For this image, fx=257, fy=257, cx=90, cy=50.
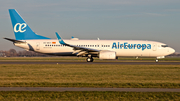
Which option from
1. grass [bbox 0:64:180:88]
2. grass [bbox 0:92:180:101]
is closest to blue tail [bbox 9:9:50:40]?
grass [bbox 0:64:180:88]

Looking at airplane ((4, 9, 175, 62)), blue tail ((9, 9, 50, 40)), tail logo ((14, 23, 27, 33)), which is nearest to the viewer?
airplane ((4, 9, 175, 62))

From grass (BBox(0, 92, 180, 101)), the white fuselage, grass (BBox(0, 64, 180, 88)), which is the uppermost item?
the white fuselage

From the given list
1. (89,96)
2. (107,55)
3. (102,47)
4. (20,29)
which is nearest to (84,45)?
(102,47)

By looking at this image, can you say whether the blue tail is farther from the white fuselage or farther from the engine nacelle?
the engine nacelle

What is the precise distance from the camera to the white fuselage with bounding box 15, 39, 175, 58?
142 feet

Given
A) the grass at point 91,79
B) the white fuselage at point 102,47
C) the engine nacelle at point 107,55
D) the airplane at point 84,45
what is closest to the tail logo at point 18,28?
the airplane at point 84,45

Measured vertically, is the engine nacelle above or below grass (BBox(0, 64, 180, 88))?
above

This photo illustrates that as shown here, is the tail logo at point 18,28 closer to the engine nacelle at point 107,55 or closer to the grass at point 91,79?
the engine nacelle at point 107,55

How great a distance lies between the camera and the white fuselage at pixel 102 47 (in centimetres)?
4316

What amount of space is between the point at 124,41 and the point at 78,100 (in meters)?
Answer: 34.6

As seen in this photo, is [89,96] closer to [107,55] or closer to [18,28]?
[107,55]

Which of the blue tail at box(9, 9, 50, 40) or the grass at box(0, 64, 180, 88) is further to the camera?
the blue tail at box(9, 9, 50, 40)

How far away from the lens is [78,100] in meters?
10.2

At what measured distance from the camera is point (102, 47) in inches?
1710
